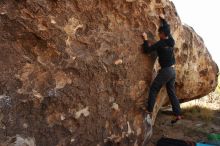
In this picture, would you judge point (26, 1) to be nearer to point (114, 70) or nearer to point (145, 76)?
point (114, 70)

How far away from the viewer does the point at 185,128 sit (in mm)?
9922

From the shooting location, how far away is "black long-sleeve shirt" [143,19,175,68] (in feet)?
24.6

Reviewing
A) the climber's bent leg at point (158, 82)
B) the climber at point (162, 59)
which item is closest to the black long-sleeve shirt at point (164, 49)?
the climber at point (162, 59)

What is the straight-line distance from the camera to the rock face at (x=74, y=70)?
20.4 feet

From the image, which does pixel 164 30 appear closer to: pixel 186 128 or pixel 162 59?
pixel 162 59

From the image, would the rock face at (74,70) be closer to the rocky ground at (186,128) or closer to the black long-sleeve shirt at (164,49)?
the black long-sleeve shirt at (164,49)

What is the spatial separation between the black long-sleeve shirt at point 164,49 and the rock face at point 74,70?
20 cm

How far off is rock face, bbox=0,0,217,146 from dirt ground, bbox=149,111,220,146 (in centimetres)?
182

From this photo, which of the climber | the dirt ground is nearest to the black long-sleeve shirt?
the climber

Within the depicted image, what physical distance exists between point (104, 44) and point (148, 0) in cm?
150

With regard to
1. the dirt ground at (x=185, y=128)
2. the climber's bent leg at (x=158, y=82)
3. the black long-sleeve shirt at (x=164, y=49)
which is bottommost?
the dirt ground at (x=185, y=128)

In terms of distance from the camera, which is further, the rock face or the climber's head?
the climber's head

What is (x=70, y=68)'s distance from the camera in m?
6.72

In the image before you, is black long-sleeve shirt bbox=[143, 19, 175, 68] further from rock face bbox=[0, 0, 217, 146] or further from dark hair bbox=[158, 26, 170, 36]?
rock face bbox=[0, 0, 217, 146]
